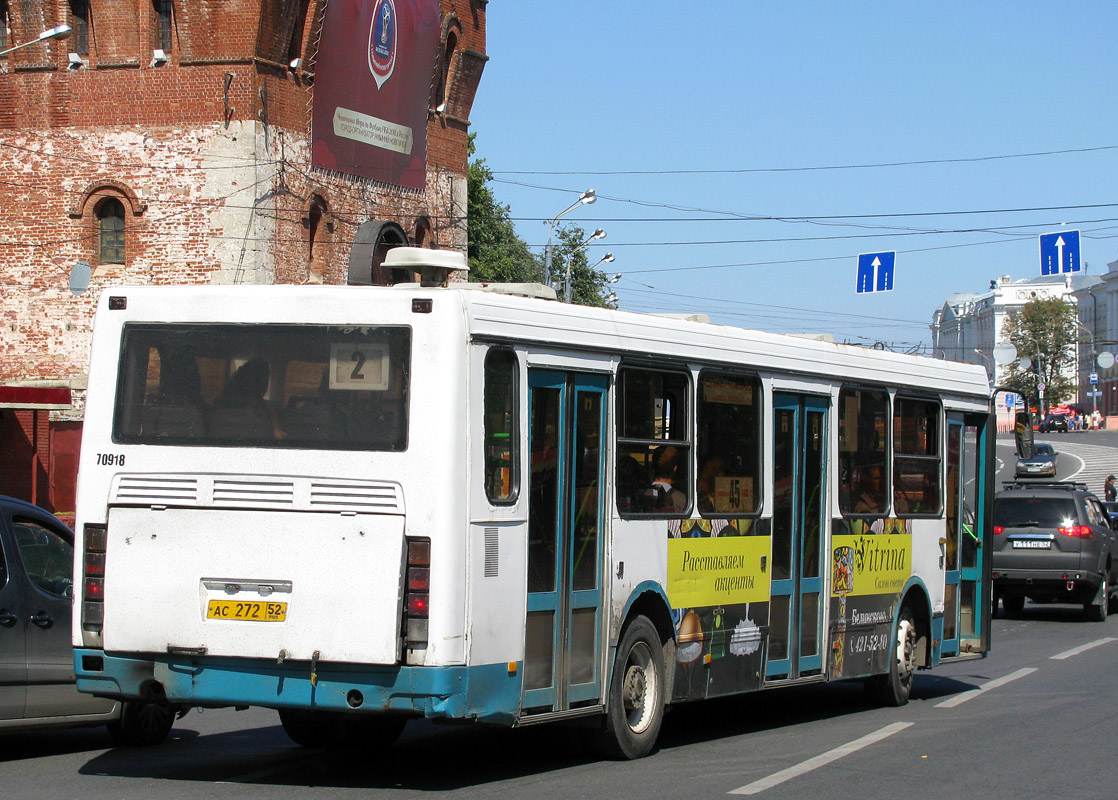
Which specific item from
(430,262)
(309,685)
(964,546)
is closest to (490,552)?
(309,685)

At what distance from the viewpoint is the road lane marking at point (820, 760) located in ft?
27.1

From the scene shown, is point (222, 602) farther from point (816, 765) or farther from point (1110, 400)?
point (1110, 400)

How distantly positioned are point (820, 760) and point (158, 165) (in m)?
24.7

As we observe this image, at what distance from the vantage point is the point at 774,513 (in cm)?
1059

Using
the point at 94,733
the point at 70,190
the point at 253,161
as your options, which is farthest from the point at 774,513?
the point at 70,190

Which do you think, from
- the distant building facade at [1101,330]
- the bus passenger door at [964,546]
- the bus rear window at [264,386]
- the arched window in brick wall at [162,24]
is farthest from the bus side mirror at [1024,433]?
the distant building facade at [1101,330]

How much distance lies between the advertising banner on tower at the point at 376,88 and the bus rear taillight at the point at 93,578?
24.8 meters

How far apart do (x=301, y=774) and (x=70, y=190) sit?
2561 cm

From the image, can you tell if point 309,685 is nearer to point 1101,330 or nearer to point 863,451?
point 863,451

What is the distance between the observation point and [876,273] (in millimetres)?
35594

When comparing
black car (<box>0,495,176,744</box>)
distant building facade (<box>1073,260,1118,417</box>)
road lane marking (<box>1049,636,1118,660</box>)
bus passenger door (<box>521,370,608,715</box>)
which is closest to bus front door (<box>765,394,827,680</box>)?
bus passenger door (<box>521,370,608,715</box>)

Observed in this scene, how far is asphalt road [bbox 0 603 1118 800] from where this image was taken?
8086 mm

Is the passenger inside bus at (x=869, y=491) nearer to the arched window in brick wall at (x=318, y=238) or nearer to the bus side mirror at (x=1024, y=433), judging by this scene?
the bus side mirror at (x=1024, y=433)

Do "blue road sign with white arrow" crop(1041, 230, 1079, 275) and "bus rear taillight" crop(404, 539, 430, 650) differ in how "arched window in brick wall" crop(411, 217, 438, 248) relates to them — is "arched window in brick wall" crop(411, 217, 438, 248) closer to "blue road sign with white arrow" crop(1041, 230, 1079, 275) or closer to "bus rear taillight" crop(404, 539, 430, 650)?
"blue road sign with white arrow" crop(1041, 230, 1079, 275)
